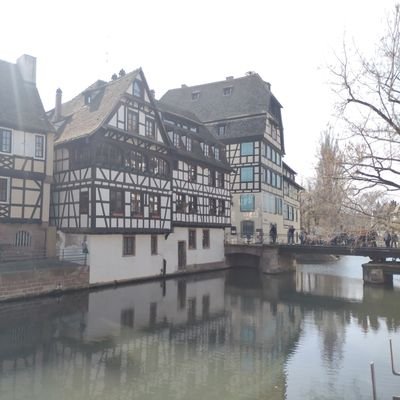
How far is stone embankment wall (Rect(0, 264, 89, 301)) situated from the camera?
56.7 feet

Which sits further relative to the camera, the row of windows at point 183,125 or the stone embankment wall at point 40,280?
the row of windows at point 183,125

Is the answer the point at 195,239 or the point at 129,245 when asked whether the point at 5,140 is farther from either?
the point at 195,239

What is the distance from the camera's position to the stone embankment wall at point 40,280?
17.3m

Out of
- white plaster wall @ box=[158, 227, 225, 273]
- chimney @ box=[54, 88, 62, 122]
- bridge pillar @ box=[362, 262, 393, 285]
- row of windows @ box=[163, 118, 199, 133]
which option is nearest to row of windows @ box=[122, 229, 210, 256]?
white plaster wall @ box=[158, 227, 225, 273]

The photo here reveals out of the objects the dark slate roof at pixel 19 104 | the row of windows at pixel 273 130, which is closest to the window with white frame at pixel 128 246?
the dark slate roof at pixel 19 104

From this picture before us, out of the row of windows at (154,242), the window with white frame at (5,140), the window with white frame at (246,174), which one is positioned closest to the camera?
the window with white frame at (5,140)

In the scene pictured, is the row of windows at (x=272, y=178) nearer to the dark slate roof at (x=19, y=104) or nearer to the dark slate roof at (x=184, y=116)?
the dark slate roof at (x=184, y=116)

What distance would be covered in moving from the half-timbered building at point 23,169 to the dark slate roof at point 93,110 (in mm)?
1757

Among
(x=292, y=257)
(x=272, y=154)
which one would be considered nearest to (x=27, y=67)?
(x=272, y=154)

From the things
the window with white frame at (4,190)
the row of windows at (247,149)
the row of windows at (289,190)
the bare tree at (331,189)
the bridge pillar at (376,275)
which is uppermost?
the row of windows at (247,149)

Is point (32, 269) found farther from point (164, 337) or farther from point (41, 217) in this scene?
point (164, 337)

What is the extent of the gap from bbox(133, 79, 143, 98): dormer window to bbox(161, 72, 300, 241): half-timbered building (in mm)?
14548

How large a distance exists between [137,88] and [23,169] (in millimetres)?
8309

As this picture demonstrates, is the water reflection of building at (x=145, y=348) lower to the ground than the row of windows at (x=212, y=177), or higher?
lower
